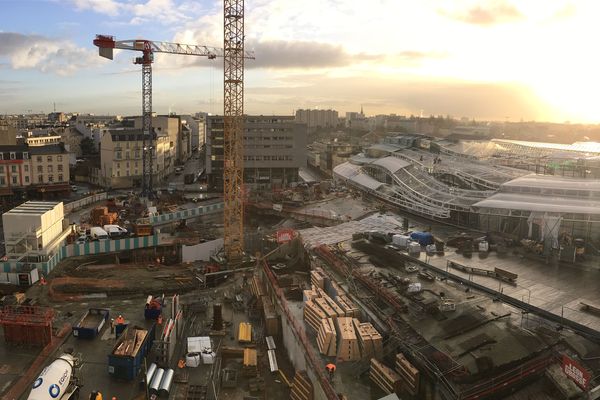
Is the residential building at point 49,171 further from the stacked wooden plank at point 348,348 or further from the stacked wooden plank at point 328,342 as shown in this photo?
the stacked wooden plank at point 348,348

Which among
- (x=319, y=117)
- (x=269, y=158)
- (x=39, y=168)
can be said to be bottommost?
(x=39, y=168)

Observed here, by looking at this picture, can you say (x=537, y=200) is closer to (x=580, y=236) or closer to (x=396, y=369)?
(x=580, y=236)

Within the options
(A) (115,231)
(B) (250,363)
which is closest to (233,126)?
(A) (115,231)

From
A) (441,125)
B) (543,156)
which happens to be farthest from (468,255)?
(441,125)

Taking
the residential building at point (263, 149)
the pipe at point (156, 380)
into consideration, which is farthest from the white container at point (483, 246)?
the residential building at point (263, 149)

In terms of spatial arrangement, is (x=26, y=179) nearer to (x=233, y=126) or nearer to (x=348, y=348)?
(x=233, y=126)

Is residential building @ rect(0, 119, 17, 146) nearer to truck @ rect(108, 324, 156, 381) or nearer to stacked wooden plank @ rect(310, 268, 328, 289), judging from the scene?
truck @ rect(108, 324, 156, 381)
